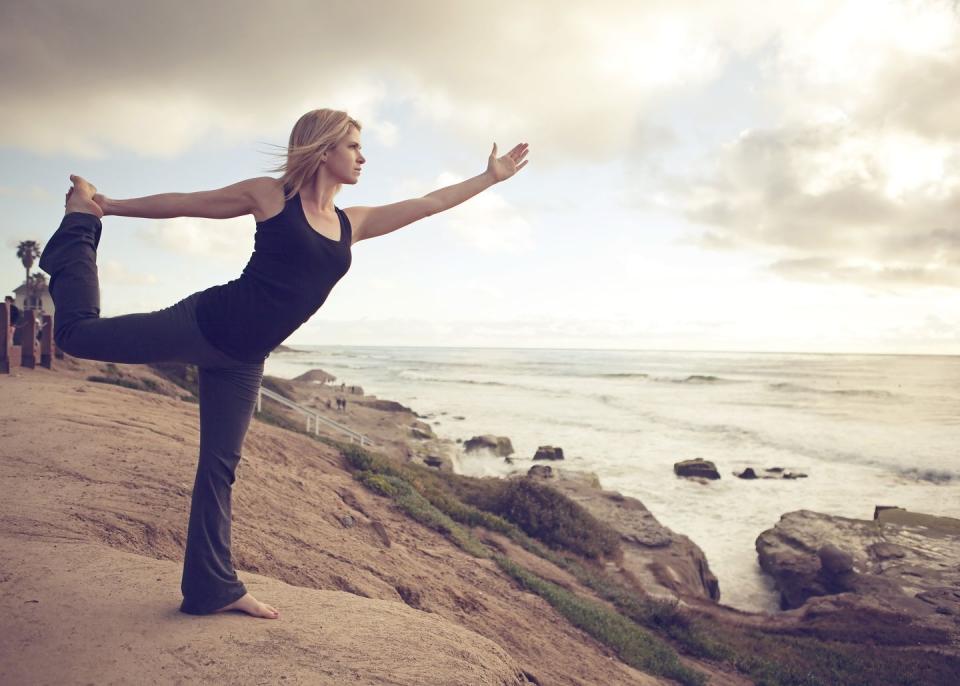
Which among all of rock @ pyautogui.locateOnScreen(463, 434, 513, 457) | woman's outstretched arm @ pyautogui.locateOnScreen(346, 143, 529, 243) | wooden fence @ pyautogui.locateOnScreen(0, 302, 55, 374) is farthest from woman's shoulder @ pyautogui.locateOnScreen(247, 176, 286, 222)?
rock @ pyautogui.locateOnScreen(463, 434, 513, 457)

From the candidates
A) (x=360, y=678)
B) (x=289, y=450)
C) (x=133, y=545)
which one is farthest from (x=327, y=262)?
(x=289, y=450)

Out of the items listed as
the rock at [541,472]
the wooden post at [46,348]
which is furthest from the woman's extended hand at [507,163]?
the rock at [541,472]

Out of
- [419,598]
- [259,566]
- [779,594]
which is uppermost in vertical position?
[259,566]

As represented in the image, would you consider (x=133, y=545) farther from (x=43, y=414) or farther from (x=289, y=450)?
(x=289, y=450)

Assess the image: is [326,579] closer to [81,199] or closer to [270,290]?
[270,290]

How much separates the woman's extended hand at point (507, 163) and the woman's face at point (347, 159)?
0.91 m

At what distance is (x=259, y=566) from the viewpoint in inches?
215

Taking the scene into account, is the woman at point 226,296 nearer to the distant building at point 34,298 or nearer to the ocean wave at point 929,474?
the ocean wave at point 929,474

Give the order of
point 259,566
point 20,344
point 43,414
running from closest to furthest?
point 259,566
point 43,414
point 20,344

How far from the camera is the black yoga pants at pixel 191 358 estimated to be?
281cm

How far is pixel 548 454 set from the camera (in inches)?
1087

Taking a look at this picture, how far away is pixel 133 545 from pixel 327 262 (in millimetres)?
3196

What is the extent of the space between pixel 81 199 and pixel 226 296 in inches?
36.0

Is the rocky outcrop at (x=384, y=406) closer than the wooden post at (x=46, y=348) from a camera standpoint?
No
